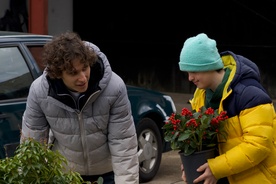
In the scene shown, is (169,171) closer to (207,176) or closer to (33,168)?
(207,176)

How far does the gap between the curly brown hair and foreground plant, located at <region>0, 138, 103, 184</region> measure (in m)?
0.71

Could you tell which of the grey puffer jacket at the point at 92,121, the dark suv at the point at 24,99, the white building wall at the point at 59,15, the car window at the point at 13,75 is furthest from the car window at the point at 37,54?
the white building wall at the point at 59,15

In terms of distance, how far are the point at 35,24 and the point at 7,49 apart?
5.08 m

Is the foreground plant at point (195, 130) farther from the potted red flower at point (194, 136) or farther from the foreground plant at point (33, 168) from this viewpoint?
the foreground plant at point (33, 168)

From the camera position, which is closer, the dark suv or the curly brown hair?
the curly brown hair

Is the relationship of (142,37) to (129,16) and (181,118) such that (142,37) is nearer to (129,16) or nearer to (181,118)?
(129,16)

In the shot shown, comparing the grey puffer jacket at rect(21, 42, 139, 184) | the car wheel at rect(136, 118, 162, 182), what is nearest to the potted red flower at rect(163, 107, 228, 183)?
the grey puffer jacket at rect(21, 42, 139, 184)

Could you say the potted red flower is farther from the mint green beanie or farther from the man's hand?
the mint green beanie

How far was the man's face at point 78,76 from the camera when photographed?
3.81 m

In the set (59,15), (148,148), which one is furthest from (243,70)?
(59,15)

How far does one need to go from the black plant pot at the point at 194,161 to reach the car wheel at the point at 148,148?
370 centimetres

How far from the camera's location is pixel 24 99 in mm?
6473

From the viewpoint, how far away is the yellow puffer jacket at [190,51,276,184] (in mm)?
3662

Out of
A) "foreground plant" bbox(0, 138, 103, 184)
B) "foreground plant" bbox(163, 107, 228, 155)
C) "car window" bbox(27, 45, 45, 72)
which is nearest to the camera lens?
"foreground plant" bbox(0, 138, 103, 184)
